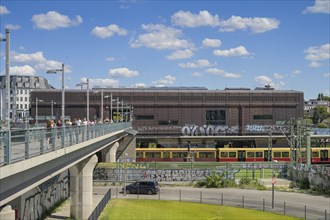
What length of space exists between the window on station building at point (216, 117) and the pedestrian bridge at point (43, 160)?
68399mm

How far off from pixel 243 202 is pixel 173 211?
650 centimetres

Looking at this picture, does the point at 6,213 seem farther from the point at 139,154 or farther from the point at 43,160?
the point at 139,154

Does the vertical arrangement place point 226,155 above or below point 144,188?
above

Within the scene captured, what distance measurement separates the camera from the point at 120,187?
51812 millimetres

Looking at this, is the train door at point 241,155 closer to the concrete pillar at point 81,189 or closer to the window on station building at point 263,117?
the window on station building at point 263,117

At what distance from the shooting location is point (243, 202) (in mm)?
39281

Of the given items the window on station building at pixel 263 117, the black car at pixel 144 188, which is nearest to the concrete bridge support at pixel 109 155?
the black car at pixel 144 188

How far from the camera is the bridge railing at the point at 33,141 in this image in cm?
1375

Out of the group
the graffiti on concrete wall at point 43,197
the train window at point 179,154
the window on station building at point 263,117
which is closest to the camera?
the graffiti on concrete wall at point 43,197

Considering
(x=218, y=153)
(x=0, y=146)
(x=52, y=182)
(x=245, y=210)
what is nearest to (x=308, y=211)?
(x=245, y=210)

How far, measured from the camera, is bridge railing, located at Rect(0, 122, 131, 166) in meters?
13.8

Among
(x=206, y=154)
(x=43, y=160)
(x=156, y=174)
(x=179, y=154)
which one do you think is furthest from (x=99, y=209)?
(x=206, y=154)

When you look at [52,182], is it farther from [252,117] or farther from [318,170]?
[252,117]

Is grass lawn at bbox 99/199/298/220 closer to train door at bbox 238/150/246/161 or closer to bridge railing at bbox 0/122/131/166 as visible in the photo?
bridge railing at bbox 0/122/131/166
